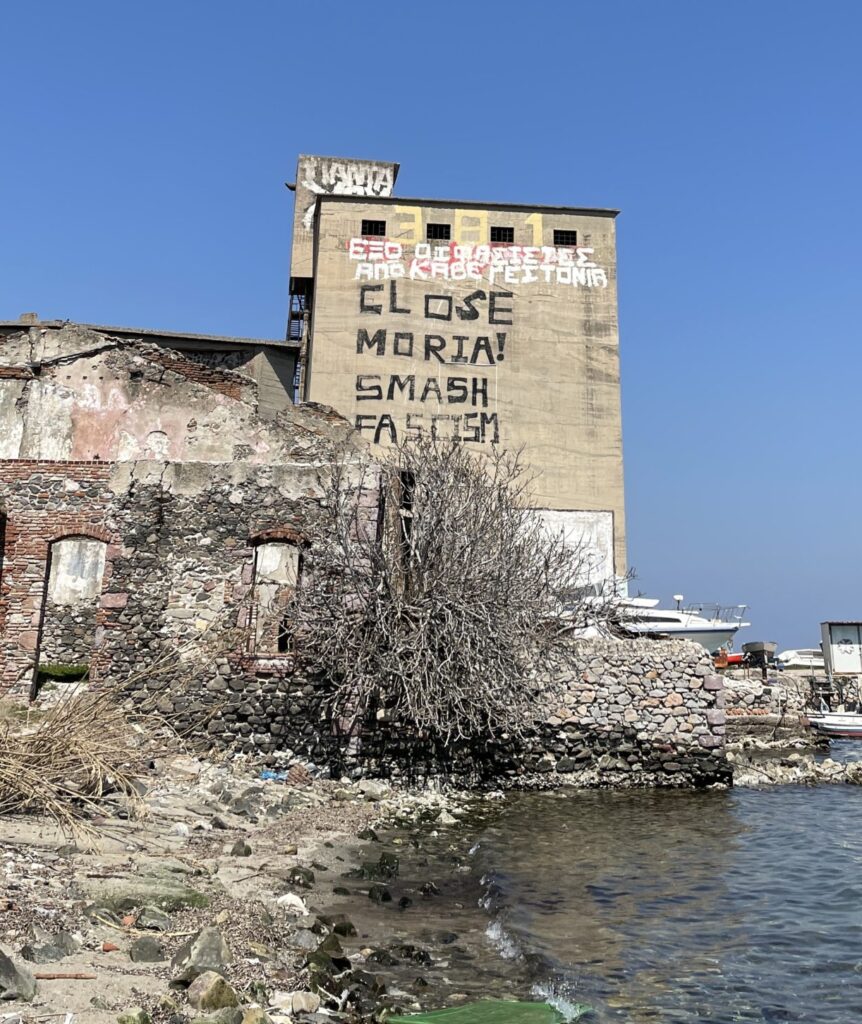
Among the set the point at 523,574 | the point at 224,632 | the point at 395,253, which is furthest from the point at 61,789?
the point at 395,253

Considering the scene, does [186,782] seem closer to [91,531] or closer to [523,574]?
[91,531]

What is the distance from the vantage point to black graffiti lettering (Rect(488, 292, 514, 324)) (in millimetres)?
33500

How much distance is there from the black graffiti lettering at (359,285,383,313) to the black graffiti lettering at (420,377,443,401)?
3.26m

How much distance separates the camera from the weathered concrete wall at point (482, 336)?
3269 cm

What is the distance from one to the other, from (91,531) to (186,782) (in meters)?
5.20

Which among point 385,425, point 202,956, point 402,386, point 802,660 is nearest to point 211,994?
point 202,956

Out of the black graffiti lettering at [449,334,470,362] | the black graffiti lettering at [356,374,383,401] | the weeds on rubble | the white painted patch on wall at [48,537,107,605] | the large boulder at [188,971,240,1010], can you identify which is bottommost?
the large boulder at [188,971,240,1010]

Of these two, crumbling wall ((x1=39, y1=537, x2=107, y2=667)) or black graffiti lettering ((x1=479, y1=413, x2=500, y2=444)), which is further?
black graffiti lettering ((x1=479, y1=413, x2=500, y2=444))

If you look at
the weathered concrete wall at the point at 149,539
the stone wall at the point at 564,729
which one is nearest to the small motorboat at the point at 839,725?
the stone wall at the point at 564,729

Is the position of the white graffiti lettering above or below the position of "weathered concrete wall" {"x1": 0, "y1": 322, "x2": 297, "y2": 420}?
above

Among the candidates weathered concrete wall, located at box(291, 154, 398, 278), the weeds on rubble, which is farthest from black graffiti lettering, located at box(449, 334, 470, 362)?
the weeds on rubble

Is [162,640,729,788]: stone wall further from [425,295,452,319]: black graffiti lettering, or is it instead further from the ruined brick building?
[425,295,452,319]: black graffiti lettering

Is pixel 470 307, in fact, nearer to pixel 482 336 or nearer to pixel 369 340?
pixel 482 336

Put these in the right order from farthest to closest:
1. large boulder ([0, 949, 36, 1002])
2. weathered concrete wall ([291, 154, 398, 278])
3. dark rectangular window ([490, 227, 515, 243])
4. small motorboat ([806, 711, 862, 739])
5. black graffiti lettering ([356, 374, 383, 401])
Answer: weathered concrete wall ([291, 154, 398, 278]) < dark rectangular window ([490, 227, 515, 243]) < black graffiti lettering ([356, 374, 383, 401]) < small motorboat ([806, 711, 862, 739]) < large boulder ([0, 949, 36, 1002])
